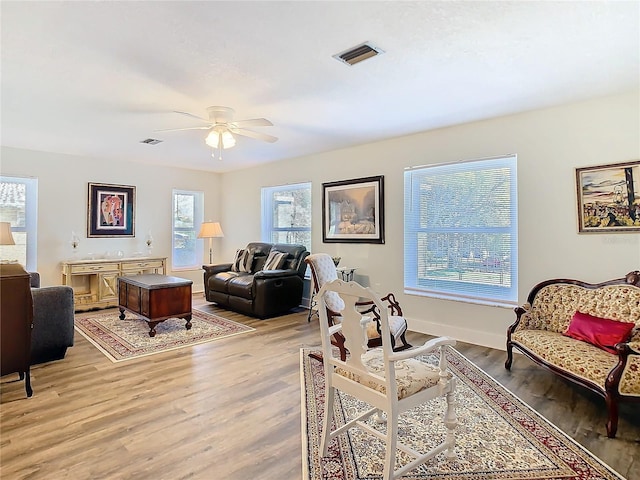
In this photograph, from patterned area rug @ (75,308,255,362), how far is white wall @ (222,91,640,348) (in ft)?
6.80

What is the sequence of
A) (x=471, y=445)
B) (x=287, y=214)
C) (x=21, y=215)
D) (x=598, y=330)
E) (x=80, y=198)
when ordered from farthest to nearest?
(x=287, y=214) → (x=80, y=198) → (x=21, y=215) → (x=598, y=330) → (x=471, y=445)

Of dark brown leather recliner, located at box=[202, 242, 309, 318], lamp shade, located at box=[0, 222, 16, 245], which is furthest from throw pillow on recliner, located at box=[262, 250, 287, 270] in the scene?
lamp shade, located at box=[0, 222, 16, 245]

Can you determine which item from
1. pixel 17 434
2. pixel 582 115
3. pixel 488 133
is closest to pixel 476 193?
pixel 488 133

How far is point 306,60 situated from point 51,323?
3.29 meters

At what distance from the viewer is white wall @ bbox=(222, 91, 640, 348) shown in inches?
129

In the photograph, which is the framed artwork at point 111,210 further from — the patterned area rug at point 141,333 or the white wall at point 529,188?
the white wall at point 529,188

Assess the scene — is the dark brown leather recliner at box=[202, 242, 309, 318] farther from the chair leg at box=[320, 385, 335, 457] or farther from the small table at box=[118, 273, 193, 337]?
the chair leg at box=[320, 385, 335, 457]

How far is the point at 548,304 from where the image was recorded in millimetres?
3357

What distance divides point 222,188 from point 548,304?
636cm

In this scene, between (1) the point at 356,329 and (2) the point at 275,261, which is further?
(2) the point at 275,261

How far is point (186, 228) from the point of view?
741 centimetres

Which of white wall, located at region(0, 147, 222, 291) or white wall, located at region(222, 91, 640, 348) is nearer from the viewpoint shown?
white wall, located at region(222, 91, 640, 348)

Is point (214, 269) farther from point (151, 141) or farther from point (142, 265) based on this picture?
point (151, 141)

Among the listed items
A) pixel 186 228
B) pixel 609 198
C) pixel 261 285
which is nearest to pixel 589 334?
pixel 609 198
